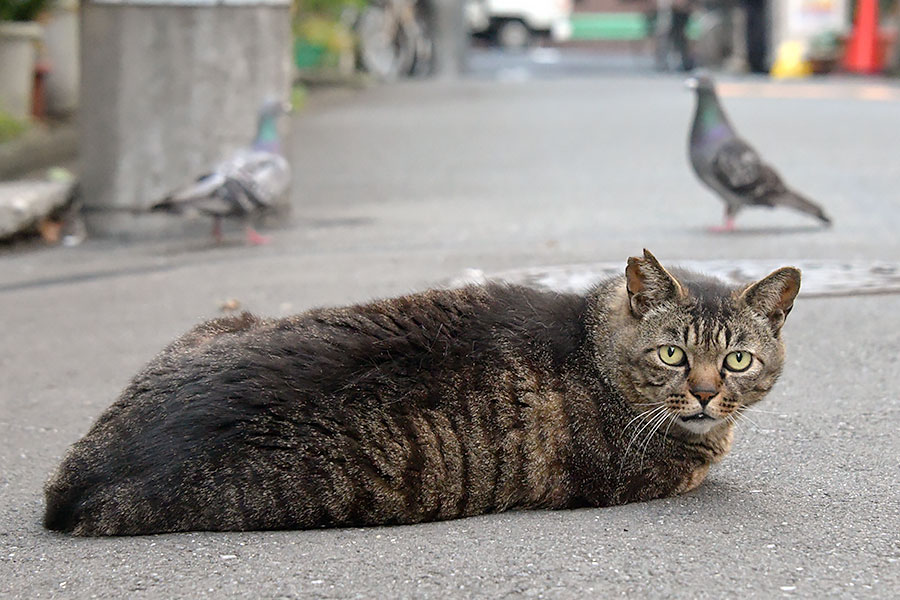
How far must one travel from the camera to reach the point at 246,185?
332 inches

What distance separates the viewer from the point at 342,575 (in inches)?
133

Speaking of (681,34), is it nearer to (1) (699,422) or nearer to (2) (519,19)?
(2) (519,19)

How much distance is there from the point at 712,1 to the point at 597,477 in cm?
2210

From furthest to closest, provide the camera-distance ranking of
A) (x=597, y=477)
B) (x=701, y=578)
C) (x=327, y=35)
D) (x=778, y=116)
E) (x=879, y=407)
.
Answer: (x=327, y=35) < (x=778, y=116) < (x=879, y=407) < (x=597, y=477) < (x=701, y=578)

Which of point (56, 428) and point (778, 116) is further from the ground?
point (778, 116)

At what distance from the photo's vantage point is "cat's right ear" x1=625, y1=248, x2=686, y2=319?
399cm

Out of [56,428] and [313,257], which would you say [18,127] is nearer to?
[313,257]

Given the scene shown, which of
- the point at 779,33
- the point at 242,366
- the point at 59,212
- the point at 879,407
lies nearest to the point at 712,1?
the point at 779,33

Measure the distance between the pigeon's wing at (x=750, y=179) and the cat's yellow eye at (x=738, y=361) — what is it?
4.85 m

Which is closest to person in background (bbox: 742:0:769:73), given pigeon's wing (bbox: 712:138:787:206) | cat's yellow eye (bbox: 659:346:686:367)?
pigeon's wing (bbox: 712:138:787:206)

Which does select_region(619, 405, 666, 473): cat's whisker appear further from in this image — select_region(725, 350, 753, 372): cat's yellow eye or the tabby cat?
select_region(725, 350, 753, 372): cat's yellow eye

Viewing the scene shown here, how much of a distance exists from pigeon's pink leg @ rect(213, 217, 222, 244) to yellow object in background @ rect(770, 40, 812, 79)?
16.0 meters

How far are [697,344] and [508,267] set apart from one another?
3.64 metres

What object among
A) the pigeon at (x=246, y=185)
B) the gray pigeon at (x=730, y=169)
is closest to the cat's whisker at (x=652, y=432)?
the pigeon at (x=246, y=185)
